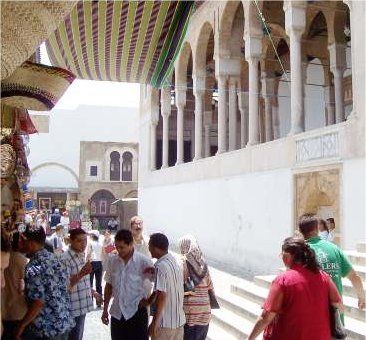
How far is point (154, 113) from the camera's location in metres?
18.2

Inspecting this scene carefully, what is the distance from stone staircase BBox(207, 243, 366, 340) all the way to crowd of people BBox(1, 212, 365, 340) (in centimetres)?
149

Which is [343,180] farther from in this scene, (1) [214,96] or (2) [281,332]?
(1) [214,96]

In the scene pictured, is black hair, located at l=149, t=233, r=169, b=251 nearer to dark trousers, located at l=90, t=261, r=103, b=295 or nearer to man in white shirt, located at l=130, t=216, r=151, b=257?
man in white shirt, located at l=130, t=216, r=151, b=257

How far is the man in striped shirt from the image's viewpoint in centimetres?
335

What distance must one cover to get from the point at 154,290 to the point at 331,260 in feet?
4.50

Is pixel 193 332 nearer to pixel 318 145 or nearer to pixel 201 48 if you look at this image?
pixel 318 145

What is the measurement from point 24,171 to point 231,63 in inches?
347

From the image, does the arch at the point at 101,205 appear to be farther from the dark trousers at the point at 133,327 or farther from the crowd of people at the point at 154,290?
the dark trousers at the point at 133,327

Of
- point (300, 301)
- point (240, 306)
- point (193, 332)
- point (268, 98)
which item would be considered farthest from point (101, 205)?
point (300, 301)

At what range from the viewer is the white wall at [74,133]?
101ft

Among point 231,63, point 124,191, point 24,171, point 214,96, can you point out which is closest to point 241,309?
point 24,171

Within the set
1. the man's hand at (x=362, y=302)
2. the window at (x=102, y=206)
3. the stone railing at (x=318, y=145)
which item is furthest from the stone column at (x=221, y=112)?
the window at (x=102, y=206)

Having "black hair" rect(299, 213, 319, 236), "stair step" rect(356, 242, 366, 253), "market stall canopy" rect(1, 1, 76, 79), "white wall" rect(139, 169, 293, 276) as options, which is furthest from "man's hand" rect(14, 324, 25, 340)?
"white wall" rect(139, 169, 293, 276)

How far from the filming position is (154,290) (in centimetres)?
340
